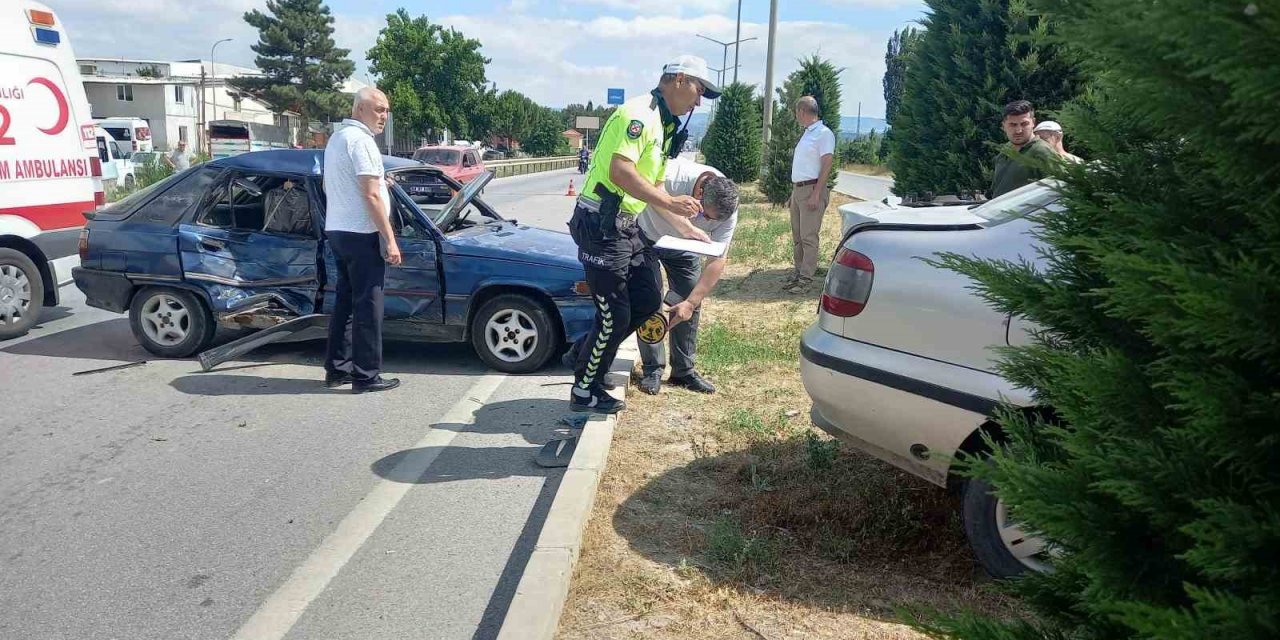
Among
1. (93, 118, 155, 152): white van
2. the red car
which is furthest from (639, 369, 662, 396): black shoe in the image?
(93, 118, 155, 152): white van

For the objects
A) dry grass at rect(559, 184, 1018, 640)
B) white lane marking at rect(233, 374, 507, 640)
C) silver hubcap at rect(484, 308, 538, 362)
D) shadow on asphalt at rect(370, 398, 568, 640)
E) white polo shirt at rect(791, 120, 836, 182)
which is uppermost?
white polo shirt at rect(791, 120, 836, 182)

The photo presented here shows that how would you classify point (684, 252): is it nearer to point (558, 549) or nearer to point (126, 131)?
point (558, 549)

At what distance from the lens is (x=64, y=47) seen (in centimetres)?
857

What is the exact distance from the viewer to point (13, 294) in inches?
315

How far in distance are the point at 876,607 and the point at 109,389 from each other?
5.66 m

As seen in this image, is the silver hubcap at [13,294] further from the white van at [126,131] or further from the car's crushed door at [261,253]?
the white van at [126,131]

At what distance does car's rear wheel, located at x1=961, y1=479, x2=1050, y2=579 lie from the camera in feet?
11.5

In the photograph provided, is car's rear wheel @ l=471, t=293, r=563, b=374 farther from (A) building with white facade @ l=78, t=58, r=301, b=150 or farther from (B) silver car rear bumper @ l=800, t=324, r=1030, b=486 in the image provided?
(A) building with white facade @ l=78, t=58, r=301, b=150

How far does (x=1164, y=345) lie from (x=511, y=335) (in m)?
5.86

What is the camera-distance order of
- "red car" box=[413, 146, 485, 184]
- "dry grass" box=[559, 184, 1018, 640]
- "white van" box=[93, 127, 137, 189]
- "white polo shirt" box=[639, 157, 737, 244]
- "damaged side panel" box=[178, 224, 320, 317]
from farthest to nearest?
1. "red car" box=[413, 146, 485, 184]
2. "white van" box=[93, 127, 137, 189]
3. "damaged side panel" box=[178, 224, 320, 317]
4. "white polo shirt" box=[639, 157, 737, 244]
5. "dry grass" box=[559, 184, 1018, 640]

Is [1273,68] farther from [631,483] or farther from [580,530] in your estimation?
[631,483]

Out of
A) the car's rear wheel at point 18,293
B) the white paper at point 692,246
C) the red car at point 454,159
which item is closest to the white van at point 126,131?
the red car at point 454,159

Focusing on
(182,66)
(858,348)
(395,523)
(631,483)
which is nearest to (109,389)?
(395,523)

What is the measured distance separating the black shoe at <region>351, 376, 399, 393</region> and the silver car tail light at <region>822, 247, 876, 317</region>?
3676 millimetres
